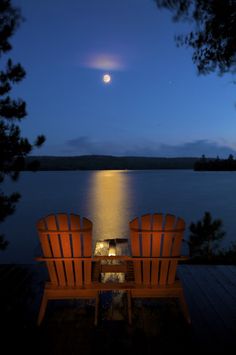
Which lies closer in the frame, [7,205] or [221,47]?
[221,47]

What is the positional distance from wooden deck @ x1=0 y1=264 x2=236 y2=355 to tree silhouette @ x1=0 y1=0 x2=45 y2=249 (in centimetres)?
289

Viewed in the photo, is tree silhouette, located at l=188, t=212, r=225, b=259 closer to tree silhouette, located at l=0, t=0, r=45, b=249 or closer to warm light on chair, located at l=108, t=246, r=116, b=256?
warm light on chair, located at l=108, t=246, r=116, b=256

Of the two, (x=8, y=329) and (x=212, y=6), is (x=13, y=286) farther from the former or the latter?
(x=212, y=6)

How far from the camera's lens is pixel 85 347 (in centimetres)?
231

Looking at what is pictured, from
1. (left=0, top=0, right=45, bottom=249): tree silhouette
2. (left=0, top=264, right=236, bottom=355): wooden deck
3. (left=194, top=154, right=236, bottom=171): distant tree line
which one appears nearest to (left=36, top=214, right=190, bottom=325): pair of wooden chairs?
(left=0, top=264, right=236, bottom=355): wooden deck

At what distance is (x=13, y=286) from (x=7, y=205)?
99.3 inches

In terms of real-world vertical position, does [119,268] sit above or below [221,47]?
below

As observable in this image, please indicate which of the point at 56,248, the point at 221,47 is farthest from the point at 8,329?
the point at 221,47

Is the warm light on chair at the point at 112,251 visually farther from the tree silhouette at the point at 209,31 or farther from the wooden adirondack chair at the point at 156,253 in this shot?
the tree silhouette at the point at 209,31

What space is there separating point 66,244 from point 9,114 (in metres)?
4.15

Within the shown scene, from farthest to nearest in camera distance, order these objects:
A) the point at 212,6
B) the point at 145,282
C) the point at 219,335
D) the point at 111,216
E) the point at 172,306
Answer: the point at 111,216 → the point at 212,6 → the point at 172,306 → the point at 145,282 → the point at 219,335

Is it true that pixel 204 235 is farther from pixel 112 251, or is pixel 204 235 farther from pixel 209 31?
pixel 209 31

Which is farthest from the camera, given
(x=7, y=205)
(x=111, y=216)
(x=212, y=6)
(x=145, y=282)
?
(x=111, y=216)

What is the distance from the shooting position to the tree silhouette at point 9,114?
17.8 feet
